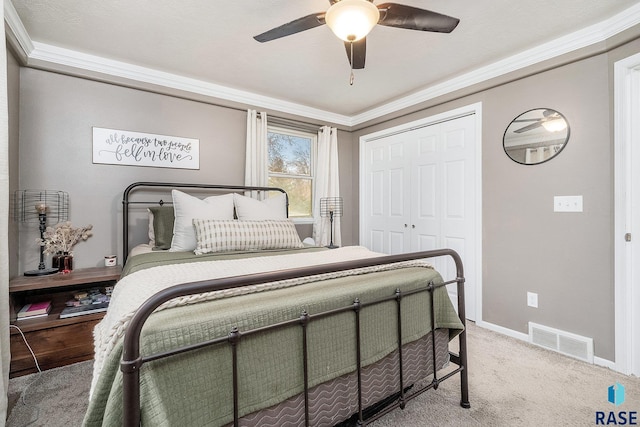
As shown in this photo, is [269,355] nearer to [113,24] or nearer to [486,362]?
[486,362]

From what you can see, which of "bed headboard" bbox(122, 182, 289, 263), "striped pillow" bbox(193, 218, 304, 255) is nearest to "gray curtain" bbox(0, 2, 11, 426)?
"striped pillow" bbox(193, 218, 304, 255)

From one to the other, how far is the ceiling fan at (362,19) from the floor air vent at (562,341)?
7.70 ft

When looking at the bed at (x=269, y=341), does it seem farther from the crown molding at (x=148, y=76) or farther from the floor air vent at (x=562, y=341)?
the crown molding at (x=148, y=76)

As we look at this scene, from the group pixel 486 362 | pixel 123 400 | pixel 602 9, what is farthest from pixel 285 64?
pixel 486 362

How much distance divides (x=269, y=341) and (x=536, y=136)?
8.67ft

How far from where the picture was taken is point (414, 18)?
1614 millimetres

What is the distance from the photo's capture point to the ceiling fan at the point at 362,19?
1.45m

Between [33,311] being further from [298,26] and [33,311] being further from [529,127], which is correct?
[529,127]

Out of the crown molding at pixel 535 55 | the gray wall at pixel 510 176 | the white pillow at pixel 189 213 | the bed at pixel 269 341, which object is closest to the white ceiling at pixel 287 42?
the crown molding at pixel 535 55

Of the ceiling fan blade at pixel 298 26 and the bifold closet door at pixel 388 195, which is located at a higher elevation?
the ceiling fan blade at pixel 298 26

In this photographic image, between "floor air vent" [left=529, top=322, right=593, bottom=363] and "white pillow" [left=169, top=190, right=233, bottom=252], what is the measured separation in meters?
2.71

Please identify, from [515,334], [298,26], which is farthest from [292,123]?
[515,334]

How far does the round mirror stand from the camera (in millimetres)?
2314

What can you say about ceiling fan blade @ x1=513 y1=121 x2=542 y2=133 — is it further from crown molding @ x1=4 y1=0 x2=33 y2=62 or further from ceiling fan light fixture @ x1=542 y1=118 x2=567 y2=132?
crown molding @ x1=4 y1=0 x2=33 y2=62
